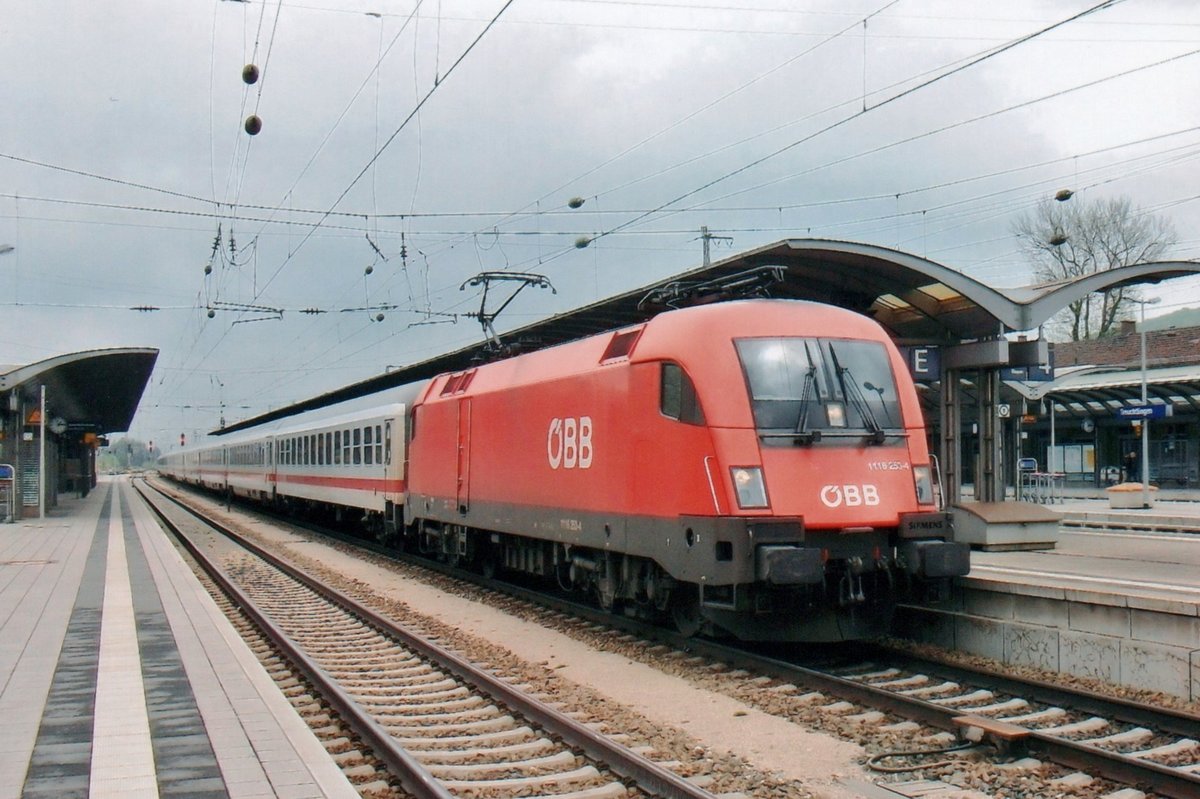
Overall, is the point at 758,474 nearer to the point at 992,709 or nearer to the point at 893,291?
the point at 992,709

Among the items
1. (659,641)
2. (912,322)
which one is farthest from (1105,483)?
(659,641)

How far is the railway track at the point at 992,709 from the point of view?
21.6ft

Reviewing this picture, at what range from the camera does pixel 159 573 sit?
54.6 ft

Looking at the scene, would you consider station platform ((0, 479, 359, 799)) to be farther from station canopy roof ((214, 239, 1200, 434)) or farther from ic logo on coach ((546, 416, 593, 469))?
station canopy roof ((214, 239, 1200, 434))

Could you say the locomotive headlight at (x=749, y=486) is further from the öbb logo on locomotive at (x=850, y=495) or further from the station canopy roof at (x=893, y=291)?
the station canopy roof at (x=893, y=291)

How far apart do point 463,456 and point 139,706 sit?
9.00m

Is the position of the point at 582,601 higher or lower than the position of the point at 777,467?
lower

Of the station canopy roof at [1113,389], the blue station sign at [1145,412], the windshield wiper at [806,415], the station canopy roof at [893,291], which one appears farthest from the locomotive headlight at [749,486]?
the blue station sign at [1145,412]

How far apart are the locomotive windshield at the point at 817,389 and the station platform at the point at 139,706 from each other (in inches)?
185

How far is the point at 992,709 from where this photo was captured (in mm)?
8039

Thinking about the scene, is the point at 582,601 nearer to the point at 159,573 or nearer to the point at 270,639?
the point at 270,639

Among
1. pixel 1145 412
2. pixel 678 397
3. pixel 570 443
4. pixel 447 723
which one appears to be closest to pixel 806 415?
pixel 678 397

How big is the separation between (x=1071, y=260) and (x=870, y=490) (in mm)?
45024

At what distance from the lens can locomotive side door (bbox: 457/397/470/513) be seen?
636 inches
